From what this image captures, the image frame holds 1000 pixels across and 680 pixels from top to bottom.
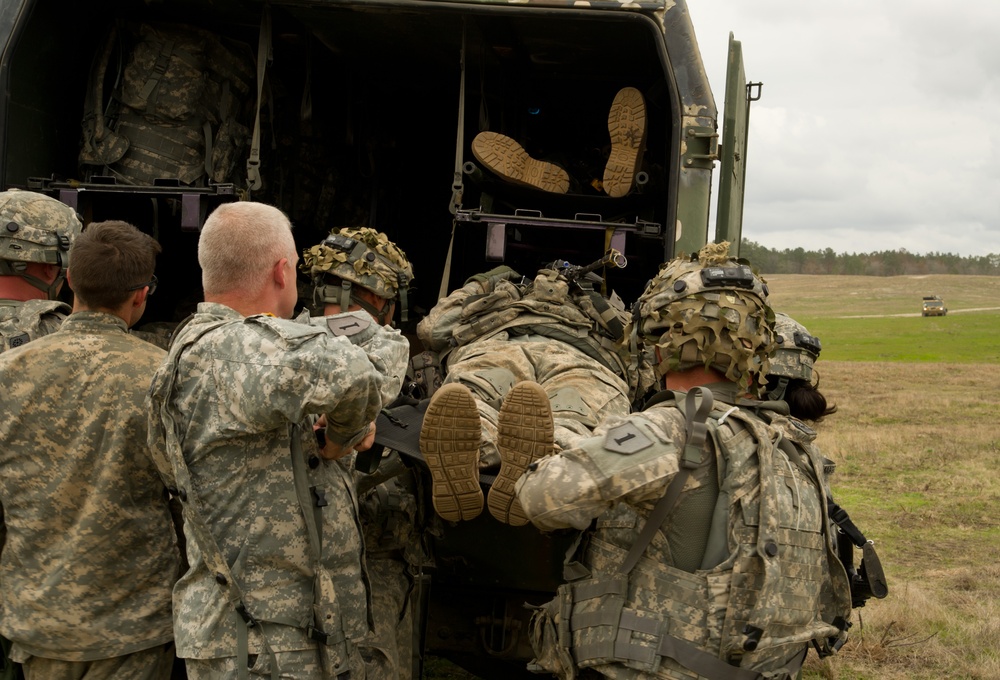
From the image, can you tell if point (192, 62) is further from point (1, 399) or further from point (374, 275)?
point (1, 399)

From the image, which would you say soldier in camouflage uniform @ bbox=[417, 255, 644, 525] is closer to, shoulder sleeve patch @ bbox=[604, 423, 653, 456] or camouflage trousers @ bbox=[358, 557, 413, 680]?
shoulder sleeve patch @ bbox=[604, 423, 653, 456]

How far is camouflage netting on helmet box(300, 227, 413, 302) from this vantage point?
3867 millimetres

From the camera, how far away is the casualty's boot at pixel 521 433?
2.75 metres

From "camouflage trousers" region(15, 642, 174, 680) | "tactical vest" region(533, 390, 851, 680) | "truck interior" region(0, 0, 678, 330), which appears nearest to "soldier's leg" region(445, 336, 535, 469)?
"tactical vest" region(533, 390, 851, 680)

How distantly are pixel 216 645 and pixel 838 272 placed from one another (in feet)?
230

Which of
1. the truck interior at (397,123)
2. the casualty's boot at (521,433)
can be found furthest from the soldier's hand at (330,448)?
the truck interior at (397,123)

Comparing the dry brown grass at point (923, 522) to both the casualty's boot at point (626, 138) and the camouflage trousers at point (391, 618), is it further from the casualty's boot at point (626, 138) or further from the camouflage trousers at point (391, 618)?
the casualty's boot at point (626, 138)

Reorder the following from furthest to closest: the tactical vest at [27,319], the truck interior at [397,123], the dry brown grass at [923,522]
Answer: the dry brown grass at [923,522], the truck interior at [397,123], the tactical vest at [27,319]

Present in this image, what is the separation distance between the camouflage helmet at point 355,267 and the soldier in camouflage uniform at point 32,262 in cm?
90

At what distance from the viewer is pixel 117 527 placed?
2.63 m

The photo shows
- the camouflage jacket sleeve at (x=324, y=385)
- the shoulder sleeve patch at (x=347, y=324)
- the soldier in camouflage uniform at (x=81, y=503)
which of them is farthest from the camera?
the shoulder sleeve patch at (x=347, y=324)

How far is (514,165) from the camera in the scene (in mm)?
5109

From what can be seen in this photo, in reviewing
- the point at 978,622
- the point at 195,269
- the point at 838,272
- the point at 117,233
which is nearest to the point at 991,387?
the point at 978,622

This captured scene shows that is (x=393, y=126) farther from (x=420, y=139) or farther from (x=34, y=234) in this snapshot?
(x=34, y=234)
